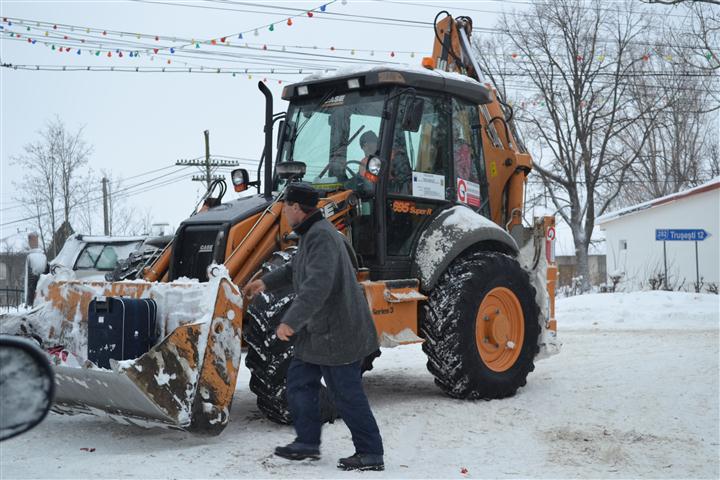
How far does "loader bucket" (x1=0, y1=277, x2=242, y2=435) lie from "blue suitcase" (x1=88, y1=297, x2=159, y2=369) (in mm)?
147

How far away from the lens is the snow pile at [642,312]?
14.9 meters

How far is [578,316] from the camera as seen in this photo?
15797 mm

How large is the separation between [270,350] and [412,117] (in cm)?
240

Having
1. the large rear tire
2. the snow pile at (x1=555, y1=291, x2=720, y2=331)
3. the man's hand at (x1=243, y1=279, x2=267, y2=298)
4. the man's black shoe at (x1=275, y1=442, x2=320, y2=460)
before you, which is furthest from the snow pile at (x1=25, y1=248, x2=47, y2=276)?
the snow pile at (x1=555, y1=291, x2=720, y2=331)

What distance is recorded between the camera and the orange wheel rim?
762 centimetres

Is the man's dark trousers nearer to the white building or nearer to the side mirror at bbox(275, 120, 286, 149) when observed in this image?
the side mirror at bbox(275, 120, 286, 149)

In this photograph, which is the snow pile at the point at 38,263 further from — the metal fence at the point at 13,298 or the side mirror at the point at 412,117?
the metal fence at the point at 13,298

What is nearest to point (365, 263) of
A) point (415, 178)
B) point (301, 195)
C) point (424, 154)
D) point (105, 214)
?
point (415, 178)

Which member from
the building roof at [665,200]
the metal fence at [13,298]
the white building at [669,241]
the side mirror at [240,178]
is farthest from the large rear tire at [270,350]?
the building roof at [665,200]

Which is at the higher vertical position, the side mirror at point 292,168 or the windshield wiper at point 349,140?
the windshield wiper at point 349,140

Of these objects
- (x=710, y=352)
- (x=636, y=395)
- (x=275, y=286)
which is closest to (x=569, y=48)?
(x=710, y=352)

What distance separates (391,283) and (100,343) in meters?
2.35

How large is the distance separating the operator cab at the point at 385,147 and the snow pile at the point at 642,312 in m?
7.73

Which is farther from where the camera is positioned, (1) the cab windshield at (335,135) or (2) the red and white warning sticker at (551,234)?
(2) the red and white warning sticker at (551,234)
